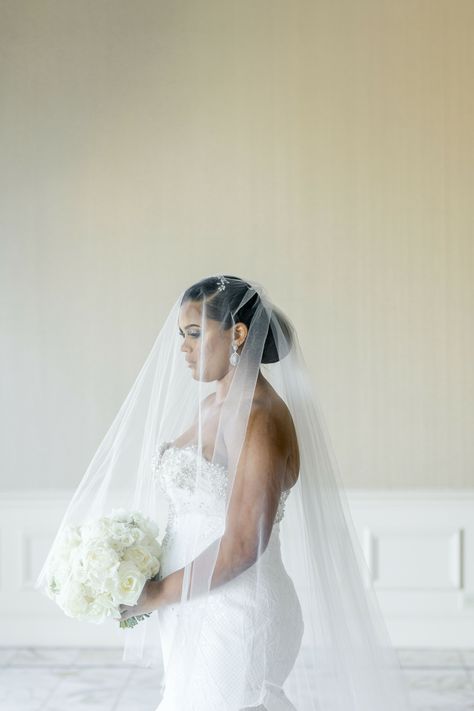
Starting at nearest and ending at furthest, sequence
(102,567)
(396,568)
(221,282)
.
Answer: (102,567)
(221,282)
(396,568)

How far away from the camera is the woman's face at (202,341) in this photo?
2.19 metres

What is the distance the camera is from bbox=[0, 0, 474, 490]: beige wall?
14.8ft

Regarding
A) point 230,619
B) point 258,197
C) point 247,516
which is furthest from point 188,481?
point 258,197

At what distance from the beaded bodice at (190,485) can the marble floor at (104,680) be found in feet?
6.07

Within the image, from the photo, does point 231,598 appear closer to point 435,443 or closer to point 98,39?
point 435,443

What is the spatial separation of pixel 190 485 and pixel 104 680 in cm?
224

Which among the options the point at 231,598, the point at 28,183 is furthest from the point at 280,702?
the point at 28,183

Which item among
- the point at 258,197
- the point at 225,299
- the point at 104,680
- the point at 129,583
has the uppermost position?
the point at 258,197

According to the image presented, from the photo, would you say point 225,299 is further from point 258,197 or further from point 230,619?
point 258,197

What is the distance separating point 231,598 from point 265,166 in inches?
113

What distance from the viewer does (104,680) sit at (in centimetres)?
409

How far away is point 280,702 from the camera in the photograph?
2.10m

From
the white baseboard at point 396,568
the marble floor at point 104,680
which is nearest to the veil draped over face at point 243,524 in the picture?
the marble floor at point 104,680

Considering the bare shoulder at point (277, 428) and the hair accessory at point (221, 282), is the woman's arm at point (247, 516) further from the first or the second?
the hair accessory at point (221, 282)
